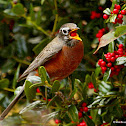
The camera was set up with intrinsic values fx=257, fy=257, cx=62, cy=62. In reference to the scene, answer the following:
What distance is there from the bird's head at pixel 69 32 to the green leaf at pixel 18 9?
455 mm

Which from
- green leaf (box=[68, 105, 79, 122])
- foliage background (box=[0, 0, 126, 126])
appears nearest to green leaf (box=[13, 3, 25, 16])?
foliage background (box=[0, 0, 126, 126])

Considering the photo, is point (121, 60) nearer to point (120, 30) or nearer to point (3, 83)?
point (120, 30)

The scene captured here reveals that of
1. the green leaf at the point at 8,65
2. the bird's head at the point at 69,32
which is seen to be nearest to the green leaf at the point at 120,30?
the bird's head at the point at 69,32

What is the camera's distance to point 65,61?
4.84 ft

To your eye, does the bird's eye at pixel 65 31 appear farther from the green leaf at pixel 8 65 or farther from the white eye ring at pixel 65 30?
the green leaf at pixel 8 65

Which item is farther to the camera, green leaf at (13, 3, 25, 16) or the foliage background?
green leaf at (13, 3, 25, 16)

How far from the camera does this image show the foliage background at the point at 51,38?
4.71ft

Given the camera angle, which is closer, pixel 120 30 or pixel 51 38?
pixel 120 30

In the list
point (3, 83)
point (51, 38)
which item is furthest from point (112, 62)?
point (3, 83)

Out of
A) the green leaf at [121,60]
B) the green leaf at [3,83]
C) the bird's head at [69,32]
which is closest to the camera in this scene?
the green leaf at [121,60]

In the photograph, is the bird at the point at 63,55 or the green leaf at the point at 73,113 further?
the bird at the point at 63,55

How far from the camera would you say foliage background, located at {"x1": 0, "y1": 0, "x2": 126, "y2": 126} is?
56.6 inches

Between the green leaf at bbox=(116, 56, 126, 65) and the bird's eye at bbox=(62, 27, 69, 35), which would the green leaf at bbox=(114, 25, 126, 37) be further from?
the bird's eye at bbox=(62, 27, 69, 35)

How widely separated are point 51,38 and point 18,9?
0.31 meters
